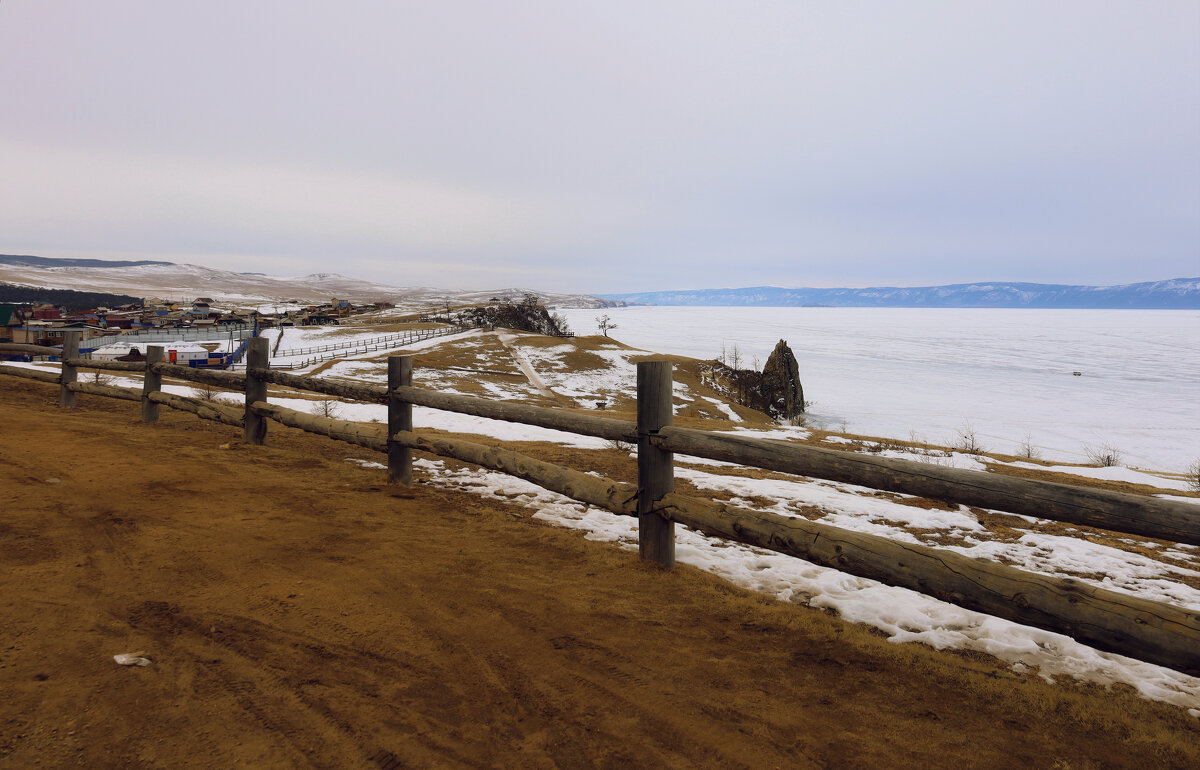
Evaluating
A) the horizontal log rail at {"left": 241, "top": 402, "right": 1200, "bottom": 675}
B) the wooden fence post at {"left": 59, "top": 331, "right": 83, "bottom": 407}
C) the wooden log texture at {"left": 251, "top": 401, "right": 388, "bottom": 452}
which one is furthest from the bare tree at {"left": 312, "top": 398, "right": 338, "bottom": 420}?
the horizontal log rail at {"left": 241, "top": 402, "right": 1200, "bottom": 675}

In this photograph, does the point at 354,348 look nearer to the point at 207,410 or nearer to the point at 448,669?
the point at 207,410

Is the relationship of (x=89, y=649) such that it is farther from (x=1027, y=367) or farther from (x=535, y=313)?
(x=1027, y=367)

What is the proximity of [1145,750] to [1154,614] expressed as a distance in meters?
0.63

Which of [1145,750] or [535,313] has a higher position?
[535,313]

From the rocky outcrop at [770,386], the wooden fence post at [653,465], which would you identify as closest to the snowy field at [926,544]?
the wooden fence post at [653,465]

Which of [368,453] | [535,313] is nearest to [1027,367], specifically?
[535,313]

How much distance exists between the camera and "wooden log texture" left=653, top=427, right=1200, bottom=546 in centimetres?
249

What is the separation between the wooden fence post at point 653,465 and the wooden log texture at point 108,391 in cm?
917

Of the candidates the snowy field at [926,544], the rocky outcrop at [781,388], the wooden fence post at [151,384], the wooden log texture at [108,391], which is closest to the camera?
the snowy field at [926,544]

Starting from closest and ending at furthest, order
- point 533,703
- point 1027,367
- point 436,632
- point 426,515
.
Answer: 1. point 533,703
2. point 436,632
3. point 426,515
4. point 1027,367

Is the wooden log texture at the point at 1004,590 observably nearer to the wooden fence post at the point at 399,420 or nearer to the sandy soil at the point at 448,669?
the sandy soil at the point at 448,669

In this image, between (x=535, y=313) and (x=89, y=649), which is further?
(x=535, y=313)

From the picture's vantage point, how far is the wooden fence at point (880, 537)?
98.1 inches

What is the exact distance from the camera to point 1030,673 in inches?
128
